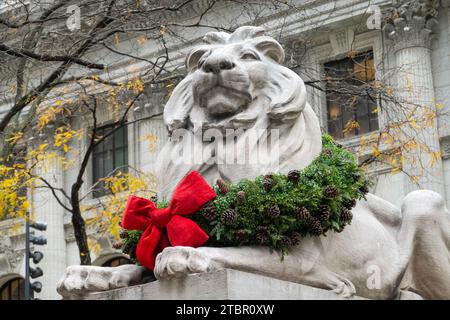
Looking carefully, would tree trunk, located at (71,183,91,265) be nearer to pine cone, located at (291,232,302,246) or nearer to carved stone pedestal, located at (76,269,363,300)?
carved stone pedestal, located at (76,269,363,300)

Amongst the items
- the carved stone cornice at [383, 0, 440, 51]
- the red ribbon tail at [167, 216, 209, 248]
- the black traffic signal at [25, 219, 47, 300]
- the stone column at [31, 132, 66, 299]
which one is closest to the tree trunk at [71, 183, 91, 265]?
the black traffic signal at [25, 219, 47, 300]

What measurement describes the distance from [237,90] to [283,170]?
59 cm

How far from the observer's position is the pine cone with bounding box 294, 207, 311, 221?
6609 millimetres

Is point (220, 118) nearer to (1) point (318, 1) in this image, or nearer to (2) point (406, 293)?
(2) point (406, 293)

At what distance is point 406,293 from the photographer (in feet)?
24.0

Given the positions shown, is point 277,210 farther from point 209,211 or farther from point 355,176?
point 355,176

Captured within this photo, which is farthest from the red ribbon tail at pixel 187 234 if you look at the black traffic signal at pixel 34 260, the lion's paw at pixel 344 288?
the black traffic signal at pixel 34 260

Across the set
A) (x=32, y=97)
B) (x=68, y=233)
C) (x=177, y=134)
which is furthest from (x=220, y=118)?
(x=68, y=233)

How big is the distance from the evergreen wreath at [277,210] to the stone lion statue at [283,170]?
0.10 m

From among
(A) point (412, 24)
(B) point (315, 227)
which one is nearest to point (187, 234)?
(B) point (315, 227)

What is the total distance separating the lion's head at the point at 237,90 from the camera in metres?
7.09

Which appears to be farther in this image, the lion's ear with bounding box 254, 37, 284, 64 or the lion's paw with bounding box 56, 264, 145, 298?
the lion's ear with bounding box 254, 37, 284, 64

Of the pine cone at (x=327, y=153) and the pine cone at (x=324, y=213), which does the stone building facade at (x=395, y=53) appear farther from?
the pine cone at (x=324, y=213)

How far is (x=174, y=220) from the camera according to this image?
6707mm
